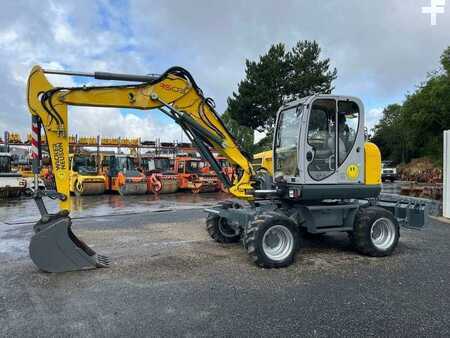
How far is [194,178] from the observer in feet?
68.4

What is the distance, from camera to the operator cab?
6332 millimetres

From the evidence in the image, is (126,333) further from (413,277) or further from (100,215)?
(100,215)

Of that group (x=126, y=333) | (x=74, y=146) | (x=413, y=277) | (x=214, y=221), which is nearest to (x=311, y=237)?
(x=214, y=221)

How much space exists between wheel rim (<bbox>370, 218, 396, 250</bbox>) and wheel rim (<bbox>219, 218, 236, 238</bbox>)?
275cm

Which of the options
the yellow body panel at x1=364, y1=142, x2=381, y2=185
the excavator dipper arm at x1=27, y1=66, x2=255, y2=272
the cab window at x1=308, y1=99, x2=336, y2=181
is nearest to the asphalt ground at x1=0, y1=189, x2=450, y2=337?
the excavator dipper arm at x1=27, y1=66, x2=255, y2=272

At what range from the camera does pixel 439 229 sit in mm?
9320

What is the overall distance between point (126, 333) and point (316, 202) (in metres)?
4.29

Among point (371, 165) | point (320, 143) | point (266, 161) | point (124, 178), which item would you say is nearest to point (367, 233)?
point (371, 165)

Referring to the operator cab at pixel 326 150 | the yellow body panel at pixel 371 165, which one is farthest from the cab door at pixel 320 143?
the yellow body panel at pixel 371 165

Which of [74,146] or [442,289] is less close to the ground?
[74,146]

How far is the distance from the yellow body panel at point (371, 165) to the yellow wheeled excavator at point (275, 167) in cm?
2

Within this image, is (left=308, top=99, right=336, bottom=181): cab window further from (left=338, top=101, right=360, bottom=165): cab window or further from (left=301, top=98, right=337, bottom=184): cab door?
(left=338, top=101, right=360, bottom=165): cab window

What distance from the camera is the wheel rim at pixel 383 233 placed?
6.69 m

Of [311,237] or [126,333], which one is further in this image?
[311,237]
